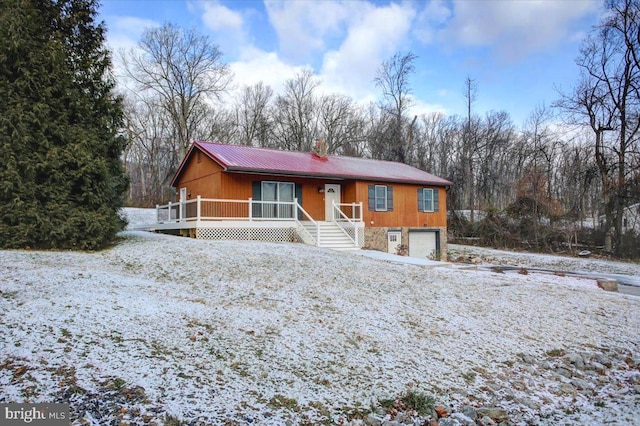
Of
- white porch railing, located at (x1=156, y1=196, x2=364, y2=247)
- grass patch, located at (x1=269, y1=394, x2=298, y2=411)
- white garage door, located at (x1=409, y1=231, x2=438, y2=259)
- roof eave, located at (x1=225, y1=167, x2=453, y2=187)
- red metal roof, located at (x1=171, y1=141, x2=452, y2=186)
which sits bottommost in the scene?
grass patch, located at (x1=269, y1=394, x2=298, y2=411)

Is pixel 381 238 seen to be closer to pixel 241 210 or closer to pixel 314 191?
pixel 314 191

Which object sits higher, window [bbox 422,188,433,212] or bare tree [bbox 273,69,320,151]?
bare tree [bbox 273,69,320,151]

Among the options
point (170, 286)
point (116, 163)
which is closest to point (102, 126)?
point (116, 163)

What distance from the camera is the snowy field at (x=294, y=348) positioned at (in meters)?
3.48

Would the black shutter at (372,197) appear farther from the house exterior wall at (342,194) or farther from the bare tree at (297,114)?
the bare tree at (297,114)

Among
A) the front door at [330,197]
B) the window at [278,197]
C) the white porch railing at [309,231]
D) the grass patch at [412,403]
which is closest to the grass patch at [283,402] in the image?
the grass patch at [412,403]

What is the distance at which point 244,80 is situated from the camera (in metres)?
38.2

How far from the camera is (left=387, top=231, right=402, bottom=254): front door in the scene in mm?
18719

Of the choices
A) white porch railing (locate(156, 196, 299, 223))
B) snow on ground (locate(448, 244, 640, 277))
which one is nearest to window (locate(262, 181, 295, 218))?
white porch railing (locate(156, 196, 299, 223))

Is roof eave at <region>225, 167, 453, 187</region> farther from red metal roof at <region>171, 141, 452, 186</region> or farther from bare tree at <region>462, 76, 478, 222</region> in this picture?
bare tree at <region>462, 76, 478, 222</region>

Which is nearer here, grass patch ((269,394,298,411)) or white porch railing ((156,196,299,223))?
grass patch ((269,394,298,411))

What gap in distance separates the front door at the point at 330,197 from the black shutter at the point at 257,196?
332 centimetres

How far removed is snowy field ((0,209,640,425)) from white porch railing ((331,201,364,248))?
Result: 294 inches


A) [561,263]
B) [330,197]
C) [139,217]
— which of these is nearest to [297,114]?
[139,217]
